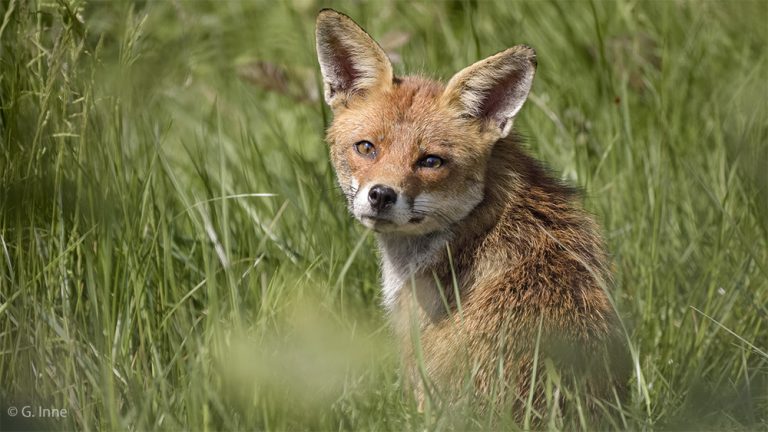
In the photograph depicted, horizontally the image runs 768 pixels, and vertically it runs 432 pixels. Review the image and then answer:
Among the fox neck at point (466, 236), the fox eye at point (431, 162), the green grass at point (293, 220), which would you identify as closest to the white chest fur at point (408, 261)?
the fox neck at point (466, 236)

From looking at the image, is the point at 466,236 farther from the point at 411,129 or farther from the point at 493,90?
the point at 493,90

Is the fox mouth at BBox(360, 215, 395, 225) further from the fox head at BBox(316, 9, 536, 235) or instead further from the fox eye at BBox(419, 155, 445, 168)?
the fox eye at BBox(419, 155, 445, 168)

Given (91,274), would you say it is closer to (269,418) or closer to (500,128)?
(269,418)

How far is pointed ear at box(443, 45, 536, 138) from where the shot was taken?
4336 millimetres

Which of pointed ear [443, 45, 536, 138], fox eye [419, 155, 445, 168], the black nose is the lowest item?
the black nose

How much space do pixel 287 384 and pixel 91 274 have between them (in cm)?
83

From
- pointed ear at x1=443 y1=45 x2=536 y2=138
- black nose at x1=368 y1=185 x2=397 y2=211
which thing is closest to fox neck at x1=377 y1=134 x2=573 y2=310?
pointed ear at x1=443 y1=45 x2=536 y2=138

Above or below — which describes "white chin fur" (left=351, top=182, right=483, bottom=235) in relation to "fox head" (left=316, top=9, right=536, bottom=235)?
below

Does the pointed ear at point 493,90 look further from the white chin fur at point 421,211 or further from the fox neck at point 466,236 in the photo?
the white chin fur at point 421,211

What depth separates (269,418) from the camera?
10.9 feet

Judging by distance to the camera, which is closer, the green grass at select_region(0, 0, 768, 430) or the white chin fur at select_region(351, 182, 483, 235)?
the green grass at select_region(0, 0, 768, 430)

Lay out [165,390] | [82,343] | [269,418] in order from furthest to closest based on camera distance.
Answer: [82,343]
[165,390]
[269,418]

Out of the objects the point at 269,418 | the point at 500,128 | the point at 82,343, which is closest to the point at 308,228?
the point at 500,128

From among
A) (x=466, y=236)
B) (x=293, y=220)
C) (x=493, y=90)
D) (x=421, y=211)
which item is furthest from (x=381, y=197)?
(x=293, y=220)
